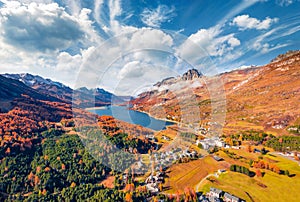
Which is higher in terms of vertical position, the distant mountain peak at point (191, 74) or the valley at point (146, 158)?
the distant mountain peak at point (191, 74)

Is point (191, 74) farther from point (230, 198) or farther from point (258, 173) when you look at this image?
point (258, 173)

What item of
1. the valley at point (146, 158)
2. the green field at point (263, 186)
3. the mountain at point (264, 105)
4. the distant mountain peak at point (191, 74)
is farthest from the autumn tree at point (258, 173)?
the distant mountain peak at point (191, 74)

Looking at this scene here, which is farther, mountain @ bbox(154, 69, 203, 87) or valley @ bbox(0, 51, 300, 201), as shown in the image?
valley @ bbox(0, 51, 300, 201)

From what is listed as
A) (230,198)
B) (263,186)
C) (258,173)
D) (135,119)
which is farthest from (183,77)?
(135,119)

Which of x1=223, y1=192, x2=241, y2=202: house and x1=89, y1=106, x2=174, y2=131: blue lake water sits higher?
x1=89, y1=106, x2=174, y2=131: blue lake water

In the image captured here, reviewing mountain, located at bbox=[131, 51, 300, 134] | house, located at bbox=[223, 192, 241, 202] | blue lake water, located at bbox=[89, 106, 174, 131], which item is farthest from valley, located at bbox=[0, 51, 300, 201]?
mountain, located at bbox=[131, 51, 300, 134]

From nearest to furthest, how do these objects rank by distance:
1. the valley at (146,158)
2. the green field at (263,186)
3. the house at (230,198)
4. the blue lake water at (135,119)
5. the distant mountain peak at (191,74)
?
the distant mountain peak at (191,74) < the valley at (146,158) < the house at (230,198) < the green field at (263,186) < the blue lake water at (135,119)

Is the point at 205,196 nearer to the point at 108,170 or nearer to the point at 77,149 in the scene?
the point at 108,170

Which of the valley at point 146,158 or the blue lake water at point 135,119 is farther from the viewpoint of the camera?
the blue lake water at point 135,119

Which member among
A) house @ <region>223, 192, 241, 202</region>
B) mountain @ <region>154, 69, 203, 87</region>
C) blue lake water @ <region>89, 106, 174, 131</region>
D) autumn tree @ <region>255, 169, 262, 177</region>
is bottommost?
house @ <region>223, 192, 241, 202</region>

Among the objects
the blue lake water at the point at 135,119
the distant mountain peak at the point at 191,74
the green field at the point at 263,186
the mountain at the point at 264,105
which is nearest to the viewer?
the distant mountain peak at the point at 191,74

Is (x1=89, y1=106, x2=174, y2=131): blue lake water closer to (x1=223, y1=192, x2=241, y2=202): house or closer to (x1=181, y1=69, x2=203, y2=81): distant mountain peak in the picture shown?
(x1=223, y1=192, x2=241, y2=202): house

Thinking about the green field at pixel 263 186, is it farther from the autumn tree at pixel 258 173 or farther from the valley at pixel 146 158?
the autumn tree at pixel 258 173
